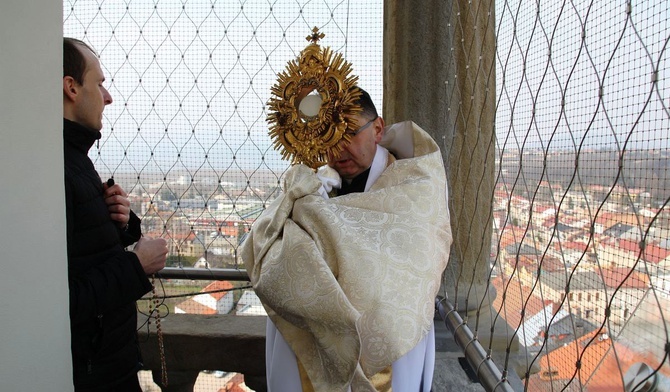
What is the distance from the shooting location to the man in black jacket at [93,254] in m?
1.22

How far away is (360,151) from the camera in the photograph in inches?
55.6

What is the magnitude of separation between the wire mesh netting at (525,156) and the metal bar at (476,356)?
0.17 feet

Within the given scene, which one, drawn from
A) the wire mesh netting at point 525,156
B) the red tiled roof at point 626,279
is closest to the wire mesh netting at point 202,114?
the wire mesh netting at point 525,156

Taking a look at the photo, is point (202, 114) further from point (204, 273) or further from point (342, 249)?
point (342, 249)

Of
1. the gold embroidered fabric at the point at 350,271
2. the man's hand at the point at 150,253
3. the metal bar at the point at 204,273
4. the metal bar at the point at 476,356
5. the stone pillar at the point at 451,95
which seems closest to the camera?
the gold embroidered fabric at the point at 350,271

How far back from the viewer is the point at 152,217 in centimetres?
245

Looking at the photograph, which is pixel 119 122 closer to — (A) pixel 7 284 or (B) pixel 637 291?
(A) pixel 7 284

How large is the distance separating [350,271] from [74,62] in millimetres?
891

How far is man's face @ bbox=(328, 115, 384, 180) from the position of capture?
1395 mm

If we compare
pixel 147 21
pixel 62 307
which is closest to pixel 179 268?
pixel 147 21

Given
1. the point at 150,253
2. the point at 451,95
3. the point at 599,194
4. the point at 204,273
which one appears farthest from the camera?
the point at 204,273

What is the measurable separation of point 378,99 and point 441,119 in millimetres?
372

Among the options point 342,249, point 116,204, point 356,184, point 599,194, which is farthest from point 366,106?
point 116,204

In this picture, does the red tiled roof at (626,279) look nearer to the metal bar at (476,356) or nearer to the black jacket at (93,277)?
the metal bar at (476,356)
